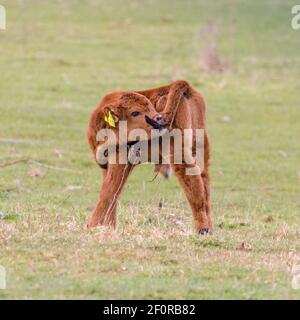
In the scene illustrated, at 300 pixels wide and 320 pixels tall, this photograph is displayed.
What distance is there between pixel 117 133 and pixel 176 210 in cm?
235

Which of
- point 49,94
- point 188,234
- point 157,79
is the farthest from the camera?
point 157,79

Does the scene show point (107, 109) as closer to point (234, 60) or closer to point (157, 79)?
point (157, 79)

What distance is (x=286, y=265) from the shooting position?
27.1 ft

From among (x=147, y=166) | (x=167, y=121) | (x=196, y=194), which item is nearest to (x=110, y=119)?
(x=167, y=121)

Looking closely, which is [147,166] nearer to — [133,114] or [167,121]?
[133,114]

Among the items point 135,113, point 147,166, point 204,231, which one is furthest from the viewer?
point 147,166

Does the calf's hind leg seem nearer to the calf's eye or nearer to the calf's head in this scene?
the calf's head

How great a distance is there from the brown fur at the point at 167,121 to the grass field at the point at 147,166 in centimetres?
25

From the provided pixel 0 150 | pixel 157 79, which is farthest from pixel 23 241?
pixel 157 79

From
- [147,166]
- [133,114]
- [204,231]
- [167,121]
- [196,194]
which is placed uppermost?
[147,166]

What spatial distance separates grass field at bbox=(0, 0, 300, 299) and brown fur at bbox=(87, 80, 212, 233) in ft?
0.82

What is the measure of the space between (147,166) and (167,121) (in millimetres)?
7256

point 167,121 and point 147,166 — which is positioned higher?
point 147,166

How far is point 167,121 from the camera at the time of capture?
970cm
